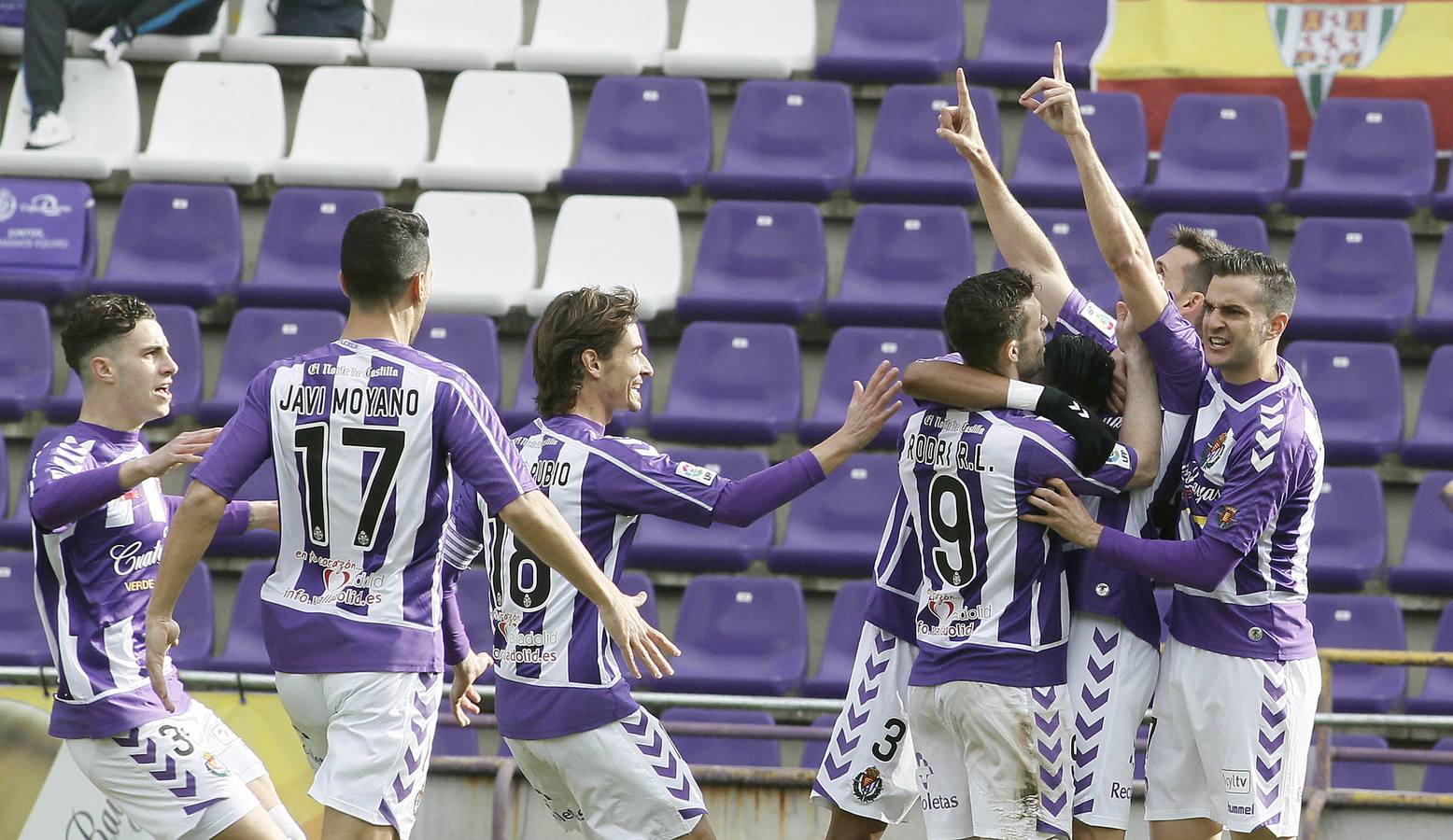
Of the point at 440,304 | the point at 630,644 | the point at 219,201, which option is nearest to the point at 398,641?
the point at 630,644

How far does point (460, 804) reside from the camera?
261 inches

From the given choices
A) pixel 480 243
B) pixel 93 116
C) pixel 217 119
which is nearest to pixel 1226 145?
pixel 480 243

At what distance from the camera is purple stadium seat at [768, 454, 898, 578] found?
8500 millimetres

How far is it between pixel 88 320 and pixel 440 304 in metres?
4.28

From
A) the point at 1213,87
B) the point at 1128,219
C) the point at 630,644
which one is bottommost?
the point at 630,644

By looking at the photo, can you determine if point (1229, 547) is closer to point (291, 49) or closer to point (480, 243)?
point (480, 243)

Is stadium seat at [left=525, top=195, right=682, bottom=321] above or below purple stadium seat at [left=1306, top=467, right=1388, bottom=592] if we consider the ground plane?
above

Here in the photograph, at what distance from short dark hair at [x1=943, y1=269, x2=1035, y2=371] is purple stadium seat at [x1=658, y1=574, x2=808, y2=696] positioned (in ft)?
11.3

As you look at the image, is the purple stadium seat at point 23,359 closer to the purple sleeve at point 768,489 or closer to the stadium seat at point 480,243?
the stadium seat at point 480,243

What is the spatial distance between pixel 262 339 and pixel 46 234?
1.71 m

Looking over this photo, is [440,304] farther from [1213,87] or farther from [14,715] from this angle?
[1213,87]

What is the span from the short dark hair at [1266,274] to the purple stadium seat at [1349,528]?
3.96 metres

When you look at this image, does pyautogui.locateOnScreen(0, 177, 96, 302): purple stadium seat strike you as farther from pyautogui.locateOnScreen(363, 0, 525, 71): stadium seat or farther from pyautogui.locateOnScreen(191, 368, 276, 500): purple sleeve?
pyautogui.locateOnScreen(191, 368, 276, 500): purple sleeve

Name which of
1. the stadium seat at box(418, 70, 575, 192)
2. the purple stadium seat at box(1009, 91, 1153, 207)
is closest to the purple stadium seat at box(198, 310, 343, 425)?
the stadium seat at box(418, 70, 575, 192)
